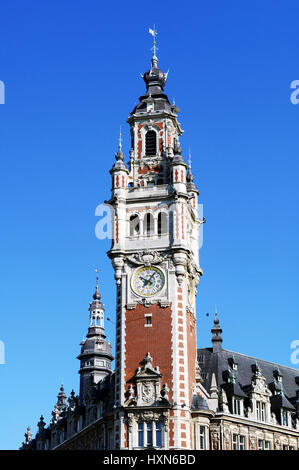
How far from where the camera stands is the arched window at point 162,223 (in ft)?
286

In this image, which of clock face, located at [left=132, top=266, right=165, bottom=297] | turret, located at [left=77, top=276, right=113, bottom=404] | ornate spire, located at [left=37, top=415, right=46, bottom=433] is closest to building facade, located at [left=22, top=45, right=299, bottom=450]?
clock face, located at [left=132, top=266, right=165, bottom=297]

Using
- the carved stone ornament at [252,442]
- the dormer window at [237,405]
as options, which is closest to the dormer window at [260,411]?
the carved stone ornament at [252,442]

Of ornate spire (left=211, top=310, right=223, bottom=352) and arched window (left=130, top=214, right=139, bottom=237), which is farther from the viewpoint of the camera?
ornate spire (left=211, top=310, right=223, bottom=352)

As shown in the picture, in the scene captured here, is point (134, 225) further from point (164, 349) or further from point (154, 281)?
point (164, 349)

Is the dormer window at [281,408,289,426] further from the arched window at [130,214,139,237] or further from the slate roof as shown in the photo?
the arched window at [130,214,139,237]

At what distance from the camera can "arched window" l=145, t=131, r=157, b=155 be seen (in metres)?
92.6

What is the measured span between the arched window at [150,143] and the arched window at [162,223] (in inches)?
325

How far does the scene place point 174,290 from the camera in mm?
83875

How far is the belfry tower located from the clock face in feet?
0.32

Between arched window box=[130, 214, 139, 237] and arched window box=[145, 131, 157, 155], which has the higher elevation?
arched window box=[145, 131, 157, 155]

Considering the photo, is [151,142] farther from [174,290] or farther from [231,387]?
[231,387]

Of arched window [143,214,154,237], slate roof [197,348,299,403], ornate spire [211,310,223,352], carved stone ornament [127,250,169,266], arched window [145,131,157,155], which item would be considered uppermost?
arched window [145,131,157,155]
